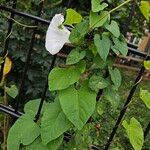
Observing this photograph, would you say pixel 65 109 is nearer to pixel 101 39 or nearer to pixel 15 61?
pixel 101 39

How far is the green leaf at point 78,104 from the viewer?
163 cm

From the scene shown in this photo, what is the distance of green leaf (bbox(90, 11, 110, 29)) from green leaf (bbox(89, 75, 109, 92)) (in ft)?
0.78

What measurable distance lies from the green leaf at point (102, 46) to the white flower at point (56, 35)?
0.15 m

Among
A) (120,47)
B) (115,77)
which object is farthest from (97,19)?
(115,77)

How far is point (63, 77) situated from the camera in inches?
65.3

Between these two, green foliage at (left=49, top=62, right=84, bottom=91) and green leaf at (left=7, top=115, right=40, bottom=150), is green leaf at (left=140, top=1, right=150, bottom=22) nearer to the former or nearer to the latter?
green foliage at (left=49, top=62, right=84, bottom=91)

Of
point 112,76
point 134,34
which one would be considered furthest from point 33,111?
point 134,34

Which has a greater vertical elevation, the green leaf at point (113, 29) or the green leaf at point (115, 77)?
the green leaf at point (113, 29)

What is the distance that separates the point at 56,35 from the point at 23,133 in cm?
51

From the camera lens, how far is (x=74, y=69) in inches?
65.6

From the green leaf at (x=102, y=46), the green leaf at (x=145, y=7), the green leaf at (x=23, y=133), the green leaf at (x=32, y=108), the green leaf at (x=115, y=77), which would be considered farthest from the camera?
the green leaf at (x=32, y=108)

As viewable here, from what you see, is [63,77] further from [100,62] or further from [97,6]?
[97,6]

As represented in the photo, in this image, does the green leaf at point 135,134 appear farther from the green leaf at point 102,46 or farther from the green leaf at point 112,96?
the green leaf at point 102,46

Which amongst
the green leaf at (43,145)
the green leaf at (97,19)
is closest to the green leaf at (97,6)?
the green leaf at (97,19)
